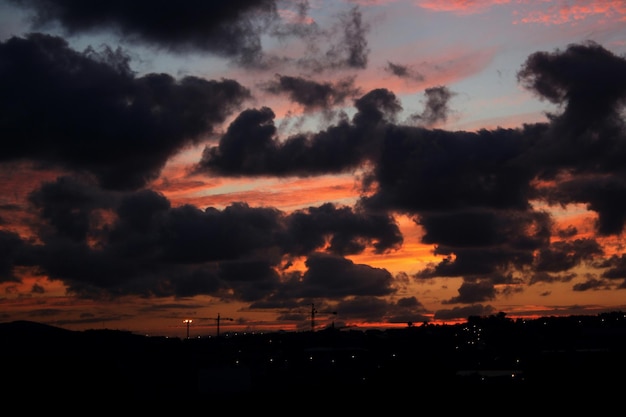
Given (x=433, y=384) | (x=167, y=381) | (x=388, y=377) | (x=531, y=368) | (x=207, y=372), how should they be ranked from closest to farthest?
(x=433, y=384)
(x=388, y=377)
(x=531, y=368)
(x=207, y=372)
(x=167, y=381)

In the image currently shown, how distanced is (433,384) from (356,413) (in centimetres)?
1179

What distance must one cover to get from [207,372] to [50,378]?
62193 mm

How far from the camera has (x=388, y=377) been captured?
89000mm

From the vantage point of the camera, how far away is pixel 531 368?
123000mm

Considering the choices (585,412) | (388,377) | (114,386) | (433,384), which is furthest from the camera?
(388,377)

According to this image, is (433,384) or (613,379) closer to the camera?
(433,384)

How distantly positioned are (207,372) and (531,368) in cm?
5182

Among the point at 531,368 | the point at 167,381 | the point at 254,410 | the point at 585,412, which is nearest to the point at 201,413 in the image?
the point at 254,410

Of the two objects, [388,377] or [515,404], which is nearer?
[515,404]

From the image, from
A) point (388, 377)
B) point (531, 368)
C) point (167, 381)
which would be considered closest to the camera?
point (388, 377)

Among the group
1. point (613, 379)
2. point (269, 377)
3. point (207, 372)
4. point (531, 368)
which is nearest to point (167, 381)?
point (269, 377)

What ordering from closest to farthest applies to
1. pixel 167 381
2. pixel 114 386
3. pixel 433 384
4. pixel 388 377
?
pixel 114 386, pixel 433 384, pixel 388 377, pixel 167 381

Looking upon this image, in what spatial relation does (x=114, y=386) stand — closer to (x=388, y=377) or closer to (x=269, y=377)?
(x=388, y=377)

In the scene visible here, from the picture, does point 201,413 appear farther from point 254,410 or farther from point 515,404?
point 515,404
